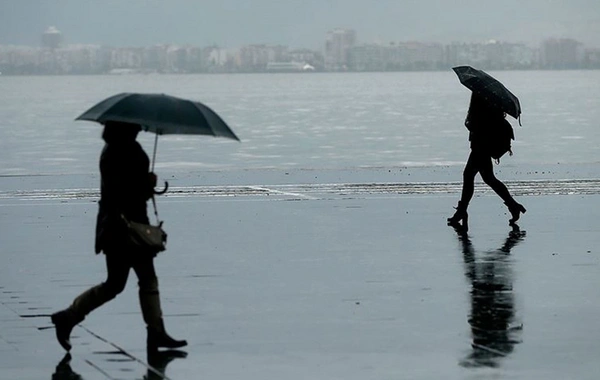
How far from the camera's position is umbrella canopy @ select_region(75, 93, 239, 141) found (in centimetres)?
991

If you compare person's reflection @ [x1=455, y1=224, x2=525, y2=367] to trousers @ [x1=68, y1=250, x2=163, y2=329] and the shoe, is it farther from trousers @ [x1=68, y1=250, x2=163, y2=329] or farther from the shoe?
trousers @ [x1=68, y1=250, x2=163, y2=329]

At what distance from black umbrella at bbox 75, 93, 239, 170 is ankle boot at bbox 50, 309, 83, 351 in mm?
1196

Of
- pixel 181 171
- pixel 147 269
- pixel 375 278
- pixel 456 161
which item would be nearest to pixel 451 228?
pixel 375 278

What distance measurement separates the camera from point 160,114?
9984 millimetres

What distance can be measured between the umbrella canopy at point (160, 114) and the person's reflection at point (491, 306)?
195 centimetres

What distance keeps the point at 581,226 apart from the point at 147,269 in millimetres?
8942

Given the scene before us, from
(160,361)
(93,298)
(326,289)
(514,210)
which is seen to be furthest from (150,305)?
(514,210)

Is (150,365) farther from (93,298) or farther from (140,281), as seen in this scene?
(93,298)

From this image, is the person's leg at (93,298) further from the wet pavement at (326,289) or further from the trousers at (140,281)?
the wet pavement at (326,289)

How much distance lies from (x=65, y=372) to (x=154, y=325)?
2.75ft

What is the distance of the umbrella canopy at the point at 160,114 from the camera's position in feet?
32.5

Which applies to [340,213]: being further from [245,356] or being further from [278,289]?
[245,356]

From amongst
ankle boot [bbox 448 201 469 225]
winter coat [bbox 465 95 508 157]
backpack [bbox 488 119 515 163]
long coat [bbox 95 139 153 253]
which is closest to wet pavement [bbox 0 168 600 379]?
ankle boot [bbox 448 201 469 225]

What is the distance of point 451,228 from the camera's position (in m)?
18.2
